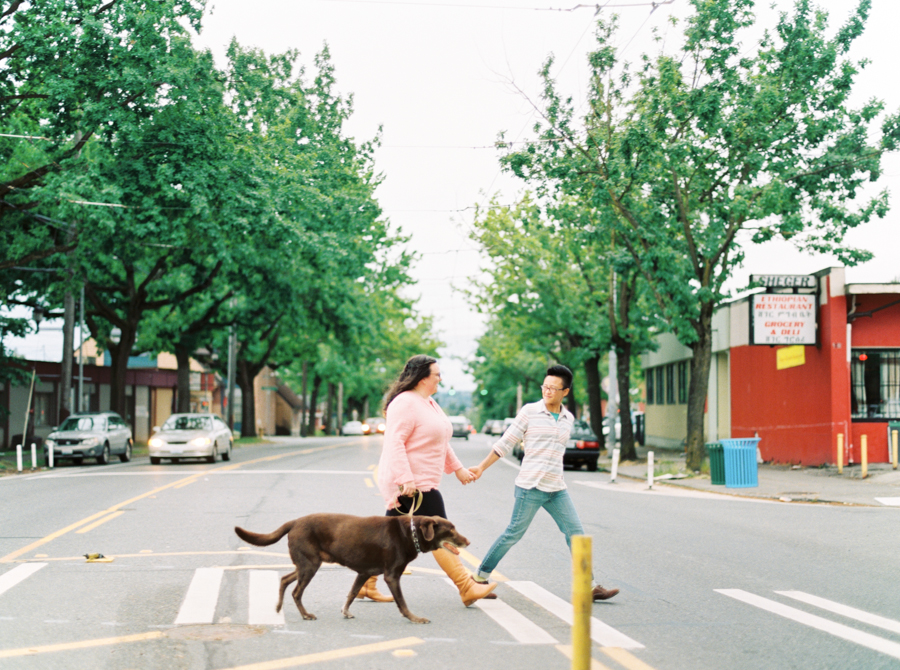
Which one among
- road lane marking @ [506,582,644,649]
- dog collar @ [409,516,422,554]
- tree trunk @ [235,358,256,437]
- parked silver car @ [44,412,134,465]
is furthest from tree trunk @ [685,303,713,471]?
tree trunk @ [235,358,256,437]

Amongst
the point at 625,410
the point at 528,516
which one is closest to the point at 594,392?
the point at 625,410

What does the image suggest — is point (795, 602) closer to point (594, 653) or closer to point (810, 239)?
point (594, 653)

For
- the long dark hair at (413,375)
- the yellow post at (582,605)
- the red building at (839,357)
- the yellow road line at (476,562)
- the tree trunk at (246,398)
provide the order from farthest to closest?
the tree trunk at (246,398) < the red building at (839,357) < the yellow road line at (476,562) < the long dark hair at (413,375) < the yellow post at (582,605)

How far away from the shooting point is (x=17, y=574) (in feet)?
29.1

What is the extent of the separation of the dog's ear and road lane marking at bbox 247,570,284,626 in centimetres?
121

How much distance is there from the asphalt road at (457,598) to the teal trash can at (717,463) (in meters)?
5.03

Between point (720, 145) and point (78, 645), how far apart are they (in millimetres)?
19127

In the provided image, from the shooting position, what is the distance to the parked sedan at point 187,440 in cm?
2698

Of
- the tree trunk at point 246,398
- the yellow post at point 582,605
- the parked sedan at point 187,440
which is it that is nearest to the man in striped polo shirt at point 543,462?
the yellow post at point 582,605

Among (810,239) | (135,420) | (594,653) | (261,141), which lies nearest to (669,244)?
(810,239)

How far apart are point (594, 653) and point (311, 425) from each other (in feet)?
224

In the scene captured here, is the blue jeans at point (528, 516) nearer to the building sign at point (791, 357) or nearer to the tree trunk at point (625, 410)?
the building sign at point (791, 357)

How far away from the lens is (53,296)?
104 feet

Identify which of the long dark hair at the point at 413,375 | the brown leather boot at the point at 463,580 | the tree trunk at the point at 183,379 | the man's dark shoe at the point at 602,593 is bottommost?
the man's dark shoe at the point at 602,593
